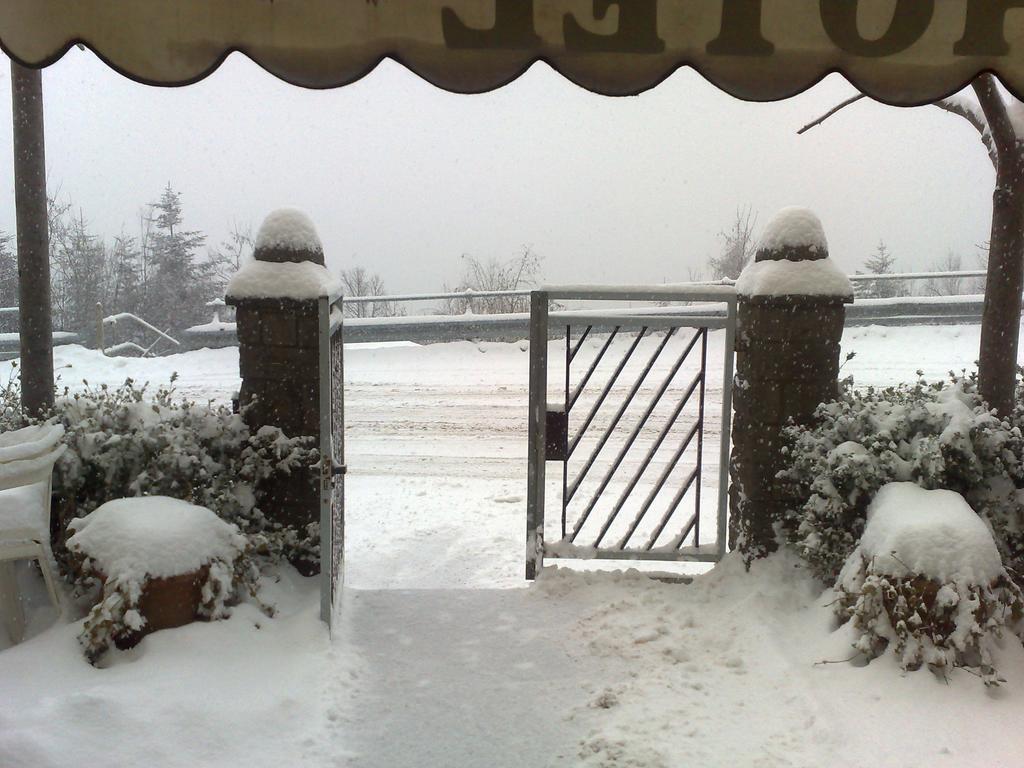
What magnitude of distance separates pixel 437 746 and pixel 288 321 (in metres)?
2.41

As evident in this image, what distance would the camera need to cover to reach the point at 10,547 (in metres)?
3.88

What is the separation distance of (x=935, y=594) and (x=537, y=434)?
2.28m

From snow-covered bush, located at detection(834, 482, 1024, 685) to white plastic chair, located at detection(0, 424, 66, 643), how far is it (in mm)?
3796

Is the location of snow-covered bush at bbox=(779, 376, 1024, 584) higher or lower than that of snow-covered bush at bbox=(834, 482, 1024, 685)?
higher

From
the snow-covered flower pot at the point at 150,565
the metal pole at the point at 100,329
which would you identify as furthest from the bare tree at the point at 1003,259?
the metal pole at the point at 100,329

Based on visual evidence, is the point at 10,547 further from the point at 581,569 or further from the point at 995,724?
the point at 995,724

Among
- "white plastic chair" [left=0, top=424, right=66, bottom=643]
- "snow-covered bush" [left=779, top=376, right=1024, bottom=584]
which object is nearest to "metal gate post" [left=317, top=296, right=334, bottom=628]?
"white plastic chair" [left=0, top=424, right=66, bottom=643]

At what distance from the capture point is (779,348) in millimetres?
4816

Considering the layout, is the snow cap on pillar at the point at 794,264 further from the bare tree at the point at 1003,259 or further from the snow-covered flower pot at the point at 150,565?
the snow-covered flower pot at the point at 150,565

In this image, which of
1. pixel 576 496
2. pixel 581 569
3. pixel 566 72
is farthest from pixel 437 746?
pixel 576 496

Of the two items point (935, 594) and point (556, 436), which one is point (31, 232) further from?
point (935, 594)

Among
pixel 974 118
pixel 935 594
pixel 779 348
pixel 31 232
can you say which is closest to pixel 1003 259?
pixel 974 118

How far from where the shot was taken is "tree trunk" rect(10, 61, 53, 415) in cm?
515

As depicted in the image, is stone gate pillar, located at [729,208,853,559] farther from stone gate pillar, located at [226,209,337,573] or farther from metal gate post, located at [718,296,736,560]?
stone gate pillar, located at [226,209,337,573]
